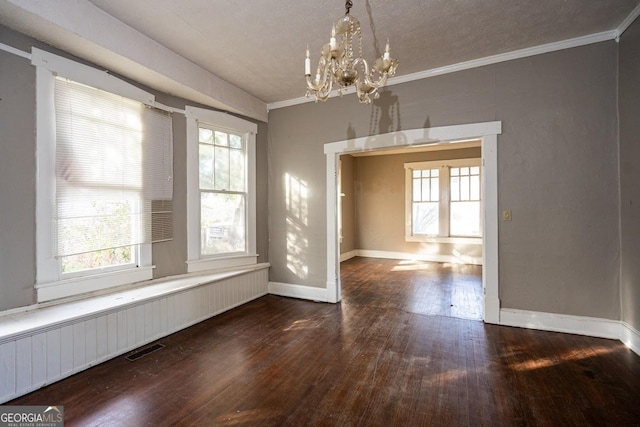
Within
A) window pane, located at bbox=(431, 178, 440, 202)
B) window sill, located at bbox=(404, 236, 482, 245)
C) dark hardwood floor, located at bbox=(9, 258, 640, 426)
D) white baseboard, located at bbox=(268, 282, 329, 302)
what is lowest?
dark hardwood floor, located at bbox=(9, 258, 640, 426)

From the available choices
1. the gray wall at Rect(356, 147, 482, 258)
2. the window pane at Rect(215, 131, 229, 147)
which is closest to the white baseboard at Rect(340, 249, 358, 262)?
the gray wall at Rect(356, 147, 482, 258)

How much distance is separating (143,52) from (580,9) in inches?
154

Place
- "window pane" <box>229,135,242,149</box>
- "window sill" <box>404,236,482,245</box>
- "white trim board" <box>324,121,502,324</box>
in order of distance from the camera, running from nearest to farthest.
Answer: "white trim board" <box>324,121,502,324</box> → "window pane" <box>229,135,242,149</box> → "window sill" <box>404,236,482,245</box>

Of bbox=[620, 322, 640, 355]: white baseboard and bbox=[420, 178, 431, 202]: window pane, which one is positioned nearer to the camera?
bbox=[620, 322, 640, 355]: white baseboard

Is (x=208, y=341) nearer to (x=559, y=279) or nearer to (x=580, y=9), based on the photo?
(x=559, y=279)

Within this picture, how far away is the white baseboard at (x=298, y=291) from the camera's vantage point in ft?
14.0

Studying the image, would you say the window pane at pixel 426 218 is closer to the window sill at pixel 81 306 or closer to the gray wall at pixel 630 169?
the gray wall at pixel 630 169

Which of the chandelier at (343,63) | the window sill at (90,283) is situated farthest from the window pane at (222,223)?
the chandelier at (343,63)

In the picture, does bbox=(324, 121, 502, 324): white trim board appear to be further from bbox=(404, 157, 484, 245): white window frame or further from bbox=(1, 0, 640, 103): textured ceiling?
bbox=(404, 157, 484, 245): white window frame

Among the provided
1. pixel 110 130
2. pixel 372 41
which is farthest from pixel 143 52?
pixel 372 41

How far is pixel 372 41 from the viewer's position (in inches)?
114

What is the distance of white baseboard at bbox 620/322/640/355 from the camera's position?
261cm

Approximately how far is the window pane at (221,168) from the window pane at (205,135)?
14 centimetres

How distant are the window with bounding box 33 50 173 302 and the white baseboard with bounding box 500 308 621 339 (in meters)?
4.05
